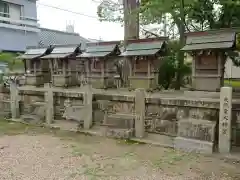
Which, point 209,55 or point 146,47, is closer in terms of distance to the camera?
point 209,55

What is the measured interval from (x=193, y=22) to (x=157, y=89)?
460 centimetres

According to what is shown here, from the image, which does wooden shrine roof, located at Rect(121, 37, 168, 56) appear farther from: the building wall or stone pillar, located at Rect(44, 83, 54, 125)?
the building wall

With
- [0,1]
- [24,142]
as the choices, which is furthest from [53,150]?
[0,1]

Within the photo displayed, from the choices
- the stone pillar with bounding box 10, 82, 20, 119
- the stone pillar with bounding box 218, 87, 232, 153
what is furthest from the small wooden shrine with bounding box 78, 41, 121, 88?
the stone pillar with bounding box 218, 87, 232, 153

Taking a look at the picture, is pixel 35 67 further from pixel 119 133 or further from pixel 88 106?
pixel 119 133

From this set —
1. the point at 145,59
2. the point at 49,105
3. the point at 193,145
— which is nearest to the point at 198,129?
the point at 193,145

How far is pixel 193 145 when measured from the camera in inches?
243

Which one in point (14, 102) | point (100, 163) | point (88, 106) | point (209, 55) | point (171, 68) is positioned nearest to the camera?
point (100, 163)

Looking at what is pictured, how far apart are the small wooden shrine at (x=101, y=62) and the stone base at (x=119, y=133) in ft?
9.48

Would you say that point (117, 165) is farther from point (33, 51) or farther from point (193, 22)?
point (193, 22)

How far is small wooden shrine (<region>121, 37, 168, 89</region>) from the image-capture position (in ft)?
28.1

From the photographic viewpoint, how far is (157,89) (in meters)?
9.16

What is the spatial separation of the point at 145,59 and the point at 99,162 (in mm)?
4474

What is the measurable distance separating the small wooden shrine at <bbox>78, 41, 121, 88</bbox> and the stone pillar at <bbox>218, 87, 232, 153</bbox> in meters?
5.00
